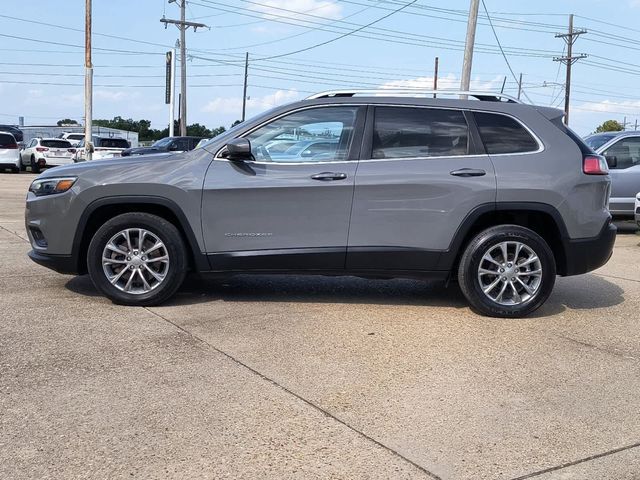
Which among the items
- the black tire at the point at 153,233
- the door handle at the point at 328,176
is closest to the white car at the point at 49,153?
the black tire at the point at 153,233

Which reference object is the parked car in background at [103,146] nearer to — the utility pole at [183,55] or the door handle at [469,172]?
the utility pole at [183,55]

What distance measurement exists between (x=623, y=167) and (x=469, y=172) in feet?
25.4

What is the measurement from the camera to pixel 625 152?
1214 centimetres

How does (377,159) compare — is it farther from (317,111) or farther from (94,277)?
(94,277)

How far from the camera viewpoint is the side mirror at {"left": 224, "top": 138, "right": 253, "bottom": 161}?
5410 mm

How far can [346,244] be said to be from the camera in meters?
5.59

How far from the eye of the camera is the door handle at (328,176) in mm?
5527

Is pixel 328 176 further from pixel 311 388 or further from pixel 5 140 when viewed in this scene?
pixel 5 140

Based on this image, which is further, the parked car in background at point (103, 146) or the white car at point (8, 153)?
the white car at point (8, 153)

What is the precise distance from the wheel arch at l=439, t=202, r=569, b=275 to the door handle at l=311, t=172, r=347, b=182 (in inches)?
42.7

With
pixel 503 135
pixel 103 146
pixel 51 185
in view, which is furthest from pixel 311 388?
pixel 103 146

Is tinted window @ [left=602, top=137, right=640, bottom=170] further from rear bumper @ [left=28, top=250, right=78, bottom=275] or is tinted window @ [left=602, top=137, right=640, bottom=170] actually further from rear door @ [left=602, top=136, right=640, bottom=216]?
rear bumper @ [left=28, top=250, right=78, bottom=275]

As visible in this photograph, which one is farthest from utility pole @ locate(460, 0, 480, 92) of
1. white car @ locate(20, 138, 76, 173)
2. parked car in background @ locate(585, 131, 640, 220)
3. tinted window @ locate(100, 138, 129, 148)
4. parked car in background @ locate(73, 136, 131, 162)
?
white car @ locate(20, 138, 76, 173)

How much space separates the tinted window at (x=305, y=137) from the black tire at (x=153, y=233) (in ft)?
3.22
